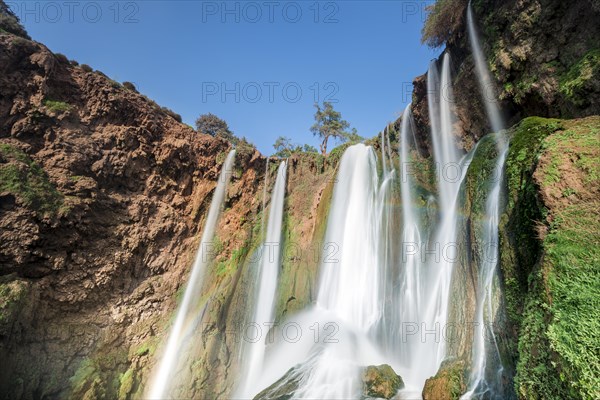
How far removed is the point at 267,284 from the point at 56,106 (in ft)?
45.1

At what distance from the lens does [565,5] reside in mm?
10062

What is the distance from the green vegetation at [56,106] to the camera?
15.3 meters

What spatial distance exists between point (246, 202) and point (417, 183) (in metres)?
9.76

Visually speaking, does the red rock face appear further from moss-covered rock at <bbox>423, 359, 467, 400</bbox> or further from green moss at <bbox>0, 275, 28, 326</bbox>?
moss-covered rock at <bbox>423, 359, 467, 400</bbox>

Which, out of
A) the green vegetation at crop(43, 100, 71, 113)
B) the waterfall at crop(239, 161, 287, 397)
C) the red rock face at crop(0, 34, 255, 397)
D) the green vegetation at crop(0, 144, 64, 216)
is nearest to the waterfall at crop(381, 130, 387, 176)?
the waterfall at crop(239, 161, 287, 397)

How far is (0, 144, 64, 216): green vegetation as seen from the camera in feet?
41.1

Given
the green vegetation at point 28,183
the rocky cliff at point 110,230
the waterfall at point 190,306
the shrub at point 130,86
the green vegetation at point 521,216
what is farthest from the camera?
the shrub at point 130,86

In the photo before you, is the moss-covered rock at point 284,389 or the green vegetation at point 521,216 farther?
the moss-covered rock at point 284,389

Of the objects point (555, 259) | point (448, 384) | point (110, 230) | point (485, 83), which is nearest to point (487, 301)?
point (448, 384)

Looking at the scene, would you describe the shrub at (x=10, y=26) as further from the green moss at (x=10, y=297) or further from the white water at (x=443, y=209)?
the white water at (x=443, y=209)

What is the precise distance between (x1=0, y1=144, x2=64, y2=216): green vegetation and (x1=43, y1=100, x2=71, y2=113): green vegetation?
270 centimetres

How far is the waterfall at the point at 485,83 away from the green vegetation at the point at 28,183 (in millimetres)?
18845

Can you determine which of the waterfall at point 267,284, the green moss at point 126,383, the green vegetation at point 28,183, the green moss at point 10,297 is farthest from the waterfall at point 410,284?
the green vegetation at point 28,183

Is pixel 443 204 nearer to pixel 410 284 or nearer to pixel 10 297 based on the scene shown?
pixel 410 284
